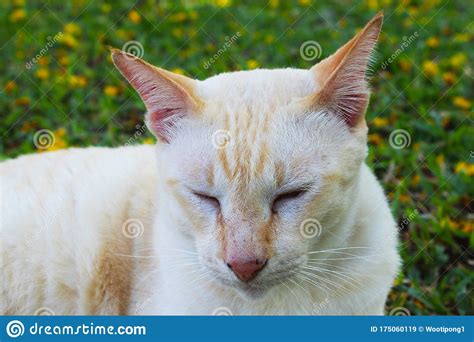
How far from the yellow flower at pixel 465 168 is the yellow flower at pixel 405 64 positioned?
5.11 ft

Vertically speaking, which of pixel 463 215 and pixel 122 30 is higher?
pixel 122 30

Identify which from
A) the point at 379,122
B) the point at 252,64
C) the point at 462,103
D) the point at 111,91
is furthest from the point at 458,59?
the point at 111,91

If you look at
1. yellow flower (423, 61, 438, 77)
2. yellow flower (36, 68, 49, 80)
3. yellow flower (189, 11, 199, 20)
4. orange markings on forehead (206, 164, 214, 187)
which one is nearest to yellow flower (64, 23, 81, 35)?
yellow flower (36, 68, 49, 80)

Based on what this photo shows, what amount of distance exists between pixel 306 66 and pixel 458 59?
1.53m

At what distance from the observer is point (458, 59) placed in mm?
6398

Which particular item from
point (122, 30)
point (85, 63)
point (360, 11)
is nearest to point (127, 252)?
point (85, 63)

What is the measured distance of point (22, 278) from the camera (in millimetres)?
3496

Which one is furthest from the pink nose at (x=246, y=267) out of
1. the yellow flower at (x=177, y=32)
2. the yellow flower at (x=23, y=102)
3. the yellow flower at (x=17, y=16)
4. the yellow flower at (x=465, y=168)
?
the yellow flower at (x=17, y=16)

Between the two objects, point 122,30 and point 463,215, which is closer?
point 463,215

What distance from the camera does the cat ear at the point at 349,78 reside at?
8.66 feet

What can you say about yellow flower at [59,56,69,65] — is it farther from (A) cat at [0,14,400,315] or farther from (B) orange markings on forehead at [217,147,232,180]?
(B) orange markings on forehead at [217,147,232,180]

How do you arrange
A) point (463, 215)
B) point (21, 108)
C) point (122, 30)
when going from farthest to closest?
→ point (122, 30), point (21, 108), point (463, 215)

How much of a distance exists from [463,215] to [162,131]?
2499 mm
